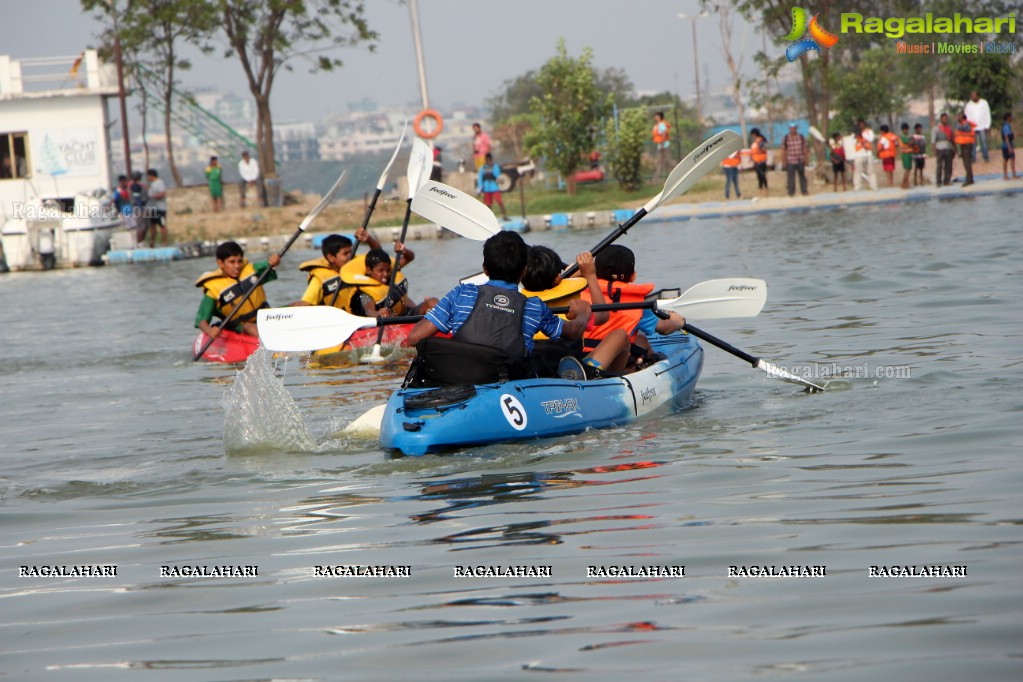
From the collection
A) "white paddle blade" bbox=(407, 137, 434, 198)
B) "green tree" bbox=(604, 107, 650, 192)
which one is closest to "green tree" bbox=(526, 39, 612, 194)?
"green tree" bbox=(604, 107, 650, 192)

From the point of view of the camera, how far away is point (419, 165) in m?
11.2

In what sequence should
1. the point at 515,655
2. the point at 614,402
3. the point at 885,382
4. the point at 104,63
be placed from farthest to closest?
the point at 104,63 < the point at 885,382 < the point at 614,402 < the point at 515,655

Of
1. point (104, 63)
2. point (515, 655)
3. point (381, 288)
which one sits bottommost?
point (515, 655)

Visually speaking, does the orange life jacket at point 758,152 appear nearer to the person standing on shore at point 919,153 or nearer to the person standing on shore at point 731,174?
the person standing on shore at point 731,174

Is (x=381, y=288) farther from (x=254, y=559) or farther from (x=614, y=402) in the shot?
(x=254, y=559)

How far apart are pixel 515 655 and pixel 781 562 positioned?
3.41 ft

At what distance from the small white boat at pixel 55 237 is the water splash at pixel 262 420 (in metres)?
19.5

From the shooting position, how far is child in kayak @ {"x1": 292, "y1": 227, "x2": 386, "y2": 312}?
399 inches

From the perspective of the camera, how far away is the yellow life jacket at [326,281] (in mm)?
10125

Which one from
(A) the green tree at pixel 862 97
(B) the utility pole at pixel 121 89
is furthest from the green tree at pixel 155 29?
(A) the green tree at pixel 862 97

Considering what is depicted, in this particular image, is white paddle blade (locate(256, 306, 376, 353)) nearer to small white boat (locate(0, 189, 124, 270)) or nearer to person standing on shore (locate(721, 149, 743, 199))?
person standing on shore (locate(721, 149, 743, 199))

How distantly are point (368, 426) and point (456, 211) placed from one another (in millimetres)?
2284

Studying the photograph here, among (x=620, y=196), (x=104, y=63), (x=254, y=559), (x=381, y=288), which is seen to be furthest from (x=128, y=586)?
(x=104, y=63)

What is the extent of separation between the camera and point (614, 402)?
21.1ft
